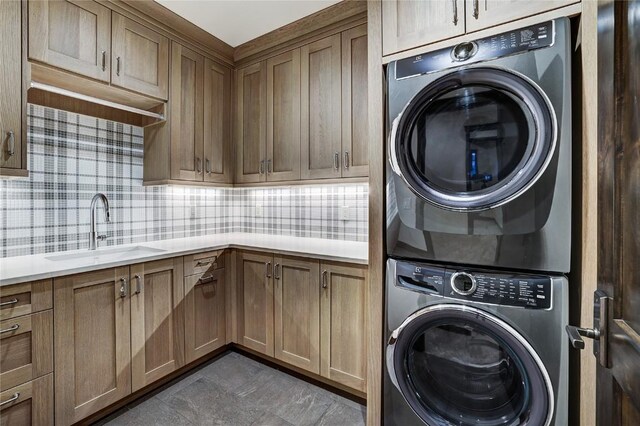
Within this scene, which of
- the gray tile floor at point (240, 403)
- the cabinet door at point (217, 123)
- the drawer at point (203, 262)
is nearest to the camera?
the gray tile floor at point (240, 403)

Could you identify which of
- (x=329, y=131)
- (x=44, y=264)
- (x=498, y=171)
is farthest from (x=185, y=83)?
(x=498, y=171)

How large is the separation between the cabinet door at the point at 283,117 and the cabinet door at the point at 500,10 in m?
1.38

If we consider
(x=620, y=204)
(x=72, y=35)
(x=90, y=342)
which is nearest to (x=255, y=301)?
(x=90, y=342)

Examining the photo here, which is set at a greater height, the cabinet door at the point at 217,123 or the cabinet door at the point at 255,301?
the cabinet door at the point at 217,123

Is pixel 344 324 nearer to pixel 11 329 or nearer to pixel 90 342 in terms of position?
pixel 90 342

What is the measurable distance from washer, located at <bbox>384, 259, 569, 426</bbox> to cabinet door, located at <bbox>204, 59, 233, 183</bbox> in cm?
183

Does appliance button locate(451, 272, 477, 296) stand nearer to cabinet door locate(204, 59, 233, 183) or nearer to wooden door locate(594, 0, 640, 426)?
wooden door locate(594, 0, 640, 426)

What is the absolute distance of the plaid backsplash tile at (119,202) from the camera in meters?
1.89

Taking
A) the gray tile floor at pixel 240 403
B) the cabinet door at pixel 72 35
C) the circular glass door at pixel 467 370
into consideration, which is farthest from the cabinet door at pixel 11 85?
the circular glass door at pixel 467 370

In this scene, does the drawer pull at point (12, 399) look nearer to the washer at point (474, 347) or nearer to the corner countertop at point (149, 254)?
the corner countertop at point (149, 254)

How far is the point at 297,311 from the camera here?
6.88 ft

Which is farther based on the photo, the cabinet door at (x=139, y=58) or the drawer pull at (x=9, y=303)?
the cabinet door at (x=139, y=58)

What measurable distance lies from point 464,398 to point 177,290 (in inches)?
69.0

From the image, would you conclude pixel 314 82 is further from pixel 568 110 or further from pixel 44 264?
pixel 44 264
